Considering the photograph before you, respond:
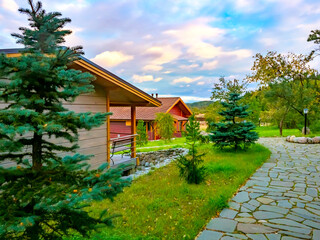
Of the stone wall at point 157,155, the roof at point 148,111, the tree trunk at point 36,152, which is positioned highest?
the roof at point 148,111

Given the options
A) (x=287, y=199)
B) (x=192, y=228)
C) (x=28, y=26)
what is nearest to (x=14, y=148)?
(x=28, y=26)

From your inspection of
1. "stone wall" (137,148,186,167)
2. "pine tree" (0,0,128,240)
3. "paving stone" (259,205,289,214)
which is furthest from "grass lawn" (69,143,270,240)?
"stone wall" (137,148,186,167)

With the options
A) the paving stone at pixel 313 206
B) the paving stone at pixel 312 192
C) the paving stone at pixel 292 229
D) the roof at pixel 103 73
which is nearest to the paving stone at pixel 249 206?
the paving stone at pixel 292 229

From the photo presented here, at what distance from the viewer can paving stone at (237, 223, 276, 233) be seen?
300cm

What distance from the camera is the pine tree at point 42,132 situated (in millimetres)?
1332

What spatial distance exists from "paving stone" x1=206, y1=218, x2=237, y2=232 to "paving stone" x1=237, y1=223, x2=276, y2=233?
0.31 feet

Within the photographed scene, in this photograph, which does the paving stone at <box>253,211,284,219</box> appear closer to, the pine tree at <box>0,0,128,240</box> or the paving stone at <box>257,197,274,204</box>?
the paving stone at <box>257,197,274,204</box>

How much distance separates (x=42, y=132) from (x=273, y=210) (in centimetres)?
387

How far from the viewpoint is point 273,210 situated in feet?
12.1

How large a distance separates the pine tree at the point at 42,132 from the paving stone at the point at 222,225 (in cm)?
208

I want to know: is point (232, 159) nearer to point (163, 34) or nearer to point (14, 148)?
point (163, 34)

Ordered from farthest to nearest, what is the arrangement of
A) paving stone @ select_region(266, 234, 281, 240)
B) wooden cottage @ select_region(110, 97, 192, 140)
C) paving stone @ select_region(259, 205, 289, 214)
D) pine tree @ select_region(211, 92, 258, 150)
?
wooden cottage @ select_region(110, 97, 192, 140) → pine tree @ select_region(211, 92, 258, 150) → paving stone @ select_region(259, 205, 289, 214) → paving stone @ select_region(266, 234, 281, 240)

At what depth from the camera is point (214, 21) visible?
8.44 m

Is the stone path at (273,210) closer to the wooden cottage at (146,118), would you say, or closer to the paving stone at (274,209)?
the paving stone at (274,209)
